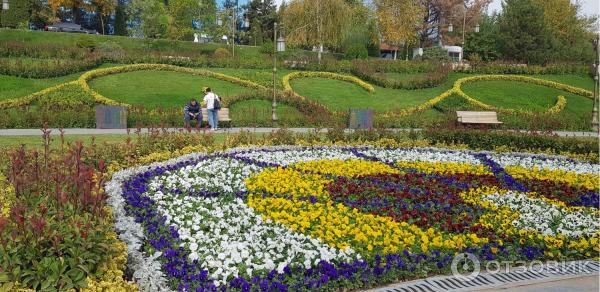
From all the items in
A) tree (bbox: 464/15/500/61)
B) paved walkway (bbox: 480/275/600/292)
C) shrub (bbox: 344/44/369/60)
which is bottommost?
paved walkway (bbox: 480/275/600/292)

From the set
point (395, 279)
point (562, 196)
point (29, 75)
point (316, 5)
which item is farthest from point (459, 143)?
point (316, 5)

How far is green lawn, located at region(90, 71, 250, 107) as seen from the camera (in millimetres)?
18656

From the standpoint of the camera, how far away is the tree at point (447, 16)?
47.8 meters

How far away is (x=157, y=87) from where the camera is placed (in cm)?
2025

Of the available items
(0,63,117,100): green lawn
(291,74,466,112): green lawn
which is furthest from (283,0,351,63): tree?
(0,63,117,100): green lawn

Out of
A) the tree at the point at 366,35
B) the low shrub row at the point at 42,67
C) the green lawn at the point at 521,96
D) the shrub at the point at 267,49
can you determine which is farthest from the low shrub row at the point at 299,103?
the tree at the point at 366,35

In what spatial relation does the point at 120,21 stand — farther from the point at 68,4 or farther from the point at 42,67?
the point at 42,67

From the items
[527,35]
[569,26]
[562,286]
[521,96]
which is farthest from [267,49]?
[562,286]

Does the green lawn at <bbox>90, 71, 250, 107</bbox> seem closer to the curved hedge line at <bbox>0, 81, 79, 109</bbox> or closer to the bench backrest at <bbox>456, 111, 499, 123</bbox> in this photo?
the curved hedge line at <bbox>0, 81, 79, 109</bbox>

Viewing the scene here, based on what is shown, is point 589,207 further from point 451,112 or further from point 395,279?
point 451,112

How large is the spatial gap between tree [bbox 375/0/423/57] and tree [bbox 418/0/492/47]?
5955mm

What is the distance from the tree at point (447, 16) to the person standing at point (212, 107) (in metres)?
34.7

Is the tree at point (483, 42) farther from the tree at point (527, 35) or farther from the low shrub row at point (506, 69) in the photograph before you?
the low shrub row at point (506, 69)

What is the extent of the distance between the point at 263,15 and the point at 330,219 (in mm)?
54341
